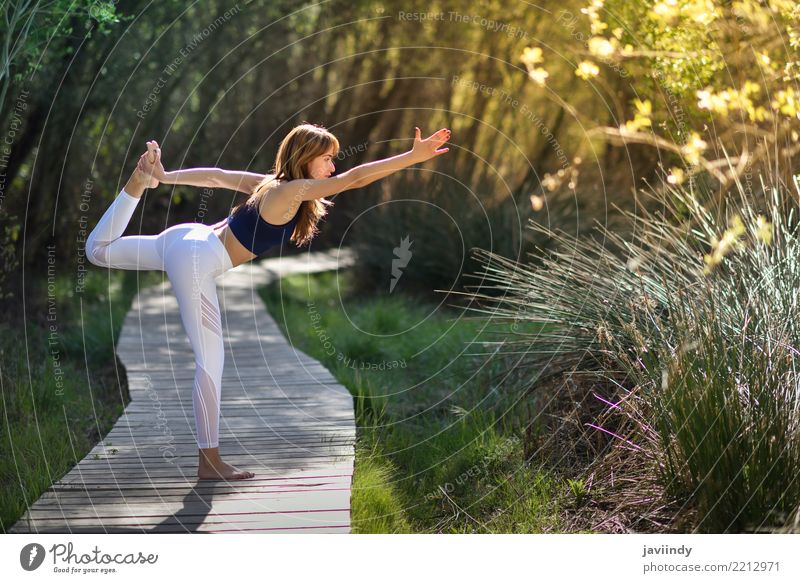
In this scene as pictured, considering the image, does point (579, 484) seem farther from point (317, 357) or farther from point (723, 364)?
point (317, 357)

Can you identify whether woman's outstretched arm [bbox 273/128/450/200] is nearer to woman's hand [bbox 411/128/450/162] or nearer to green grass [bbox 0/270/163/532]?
woman's hand [bbox 411/128/450/162]

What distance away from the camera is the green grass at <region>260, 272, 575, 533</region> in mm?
4844

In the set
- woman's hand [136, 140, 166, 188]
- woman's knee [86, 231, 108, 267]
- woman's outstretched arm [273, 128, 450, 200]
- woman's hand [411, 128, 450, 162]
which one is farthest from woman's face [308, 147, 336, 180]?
woman's knee [86, 231, 108, 267]

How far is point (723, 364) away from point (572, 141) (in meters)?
12.0

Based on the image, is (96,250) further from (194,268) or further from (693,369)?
(693,369)

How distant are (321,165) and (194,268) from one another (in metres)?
0.75

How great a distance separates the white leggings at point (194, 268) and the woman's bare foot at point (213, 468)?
0.04 m

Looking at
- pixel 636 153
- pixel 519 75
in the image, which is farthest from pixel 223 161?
pixel 636 153

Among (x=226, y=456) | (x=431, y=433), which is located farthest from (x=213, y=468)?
(x=431, y=433)

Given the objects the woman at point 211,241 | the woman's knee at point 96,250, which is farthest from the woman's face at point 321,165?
the woman's knee at point 96,250

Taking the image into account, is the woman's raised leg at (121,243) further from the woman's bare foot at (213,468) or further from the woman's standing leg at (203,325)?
the woman's bare foot at (213,468)

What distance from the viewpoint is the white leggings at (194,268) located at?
469cm

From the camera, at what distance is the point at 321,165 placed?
4816 mm
